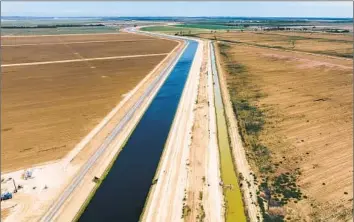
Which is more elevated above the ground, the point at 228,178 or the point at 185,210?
the point at 228,178

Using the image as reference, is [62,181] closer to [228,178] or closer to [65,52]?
[228,178]

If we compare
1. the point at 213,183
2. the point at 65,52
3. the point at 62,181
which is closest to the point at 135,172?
the point at 62,181

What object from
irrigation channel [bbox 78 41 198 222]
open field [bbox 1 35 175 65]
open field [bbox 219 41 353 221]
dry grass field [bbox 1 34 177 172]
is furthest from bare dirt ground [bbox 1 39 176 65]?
irrigation channel [bbox 78 41 198 222]

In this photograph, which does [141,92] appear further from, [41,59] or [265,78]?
[41,59]

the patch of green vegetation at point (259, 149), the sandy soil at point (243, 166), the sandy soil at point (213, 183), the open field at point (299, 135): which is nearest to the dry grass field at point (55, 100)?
the sandy soil at point (213, 183)

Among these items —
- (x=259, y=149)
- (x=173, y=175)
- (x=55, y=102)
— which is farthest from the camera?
(x=55, y=102)

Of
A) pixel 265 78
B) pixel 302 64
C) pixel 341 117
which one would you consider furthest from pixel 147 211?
pixel 302 64
